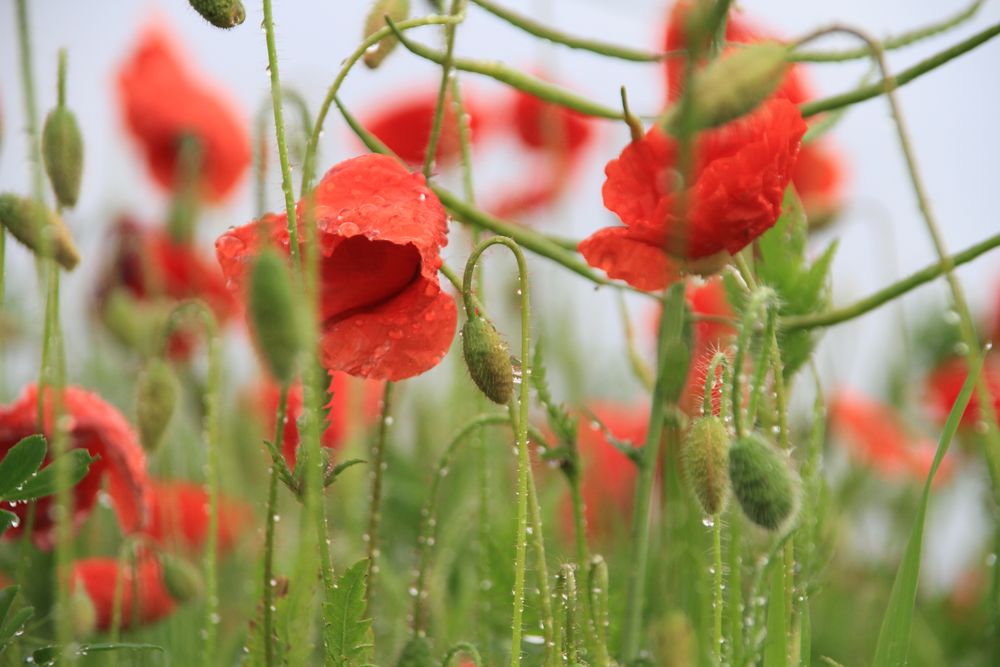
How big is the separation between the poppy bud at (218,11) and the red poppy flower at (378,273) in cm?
9

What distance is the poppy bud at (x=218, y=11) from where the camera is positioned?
59 centimetres

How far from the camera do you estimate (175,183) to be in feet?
6.30

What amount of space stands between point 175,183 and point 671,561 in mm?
1243

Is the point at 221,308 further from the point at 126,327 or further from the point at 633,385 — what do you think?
the point at 633,385

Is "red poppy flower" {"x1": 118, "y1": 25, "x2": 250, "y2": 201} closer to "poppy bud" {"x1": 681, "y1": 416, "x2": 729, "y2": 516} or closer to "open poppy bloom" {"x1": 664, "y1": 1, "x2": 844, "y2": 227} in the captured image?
"open poppy bloom" {"x1": 664, "y1": 1, "x2": 844, "y2": 227}

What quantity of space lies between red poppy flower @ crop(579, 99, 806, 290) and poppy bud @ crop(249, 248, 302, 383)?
0.72ft

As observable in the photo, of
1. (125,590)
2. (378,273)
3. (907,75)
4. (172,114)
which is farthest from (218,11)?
(172,114)

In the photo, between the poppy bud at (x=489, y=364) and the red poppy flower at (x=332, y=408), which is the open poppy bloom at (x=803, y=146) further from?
the red poppy flower at (x=332, y=408)

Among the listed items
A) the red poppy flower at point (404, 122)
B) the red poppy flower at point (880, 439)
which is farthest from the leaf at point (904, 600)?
the red poppy flower at point (404, 122)

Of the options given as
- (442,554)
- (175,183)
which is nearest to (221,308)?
(175,183)

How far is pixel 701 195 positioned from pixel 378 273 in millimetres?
174

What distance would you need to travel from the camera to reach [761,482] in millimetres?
565

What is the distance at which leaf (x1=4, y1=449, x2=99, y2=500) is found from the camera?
657 millimetres

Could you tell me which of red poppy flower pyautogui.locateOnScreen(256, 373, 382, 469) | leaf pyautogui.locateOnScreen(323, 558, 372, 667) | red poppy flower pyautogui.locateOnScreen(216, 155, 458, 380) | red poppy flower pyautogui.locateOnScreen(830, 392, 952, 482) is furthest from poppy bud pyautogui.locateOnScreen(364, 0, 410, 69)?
red poppy flower pyautogui.locateOnScreen(830, 392, 952, 482)
